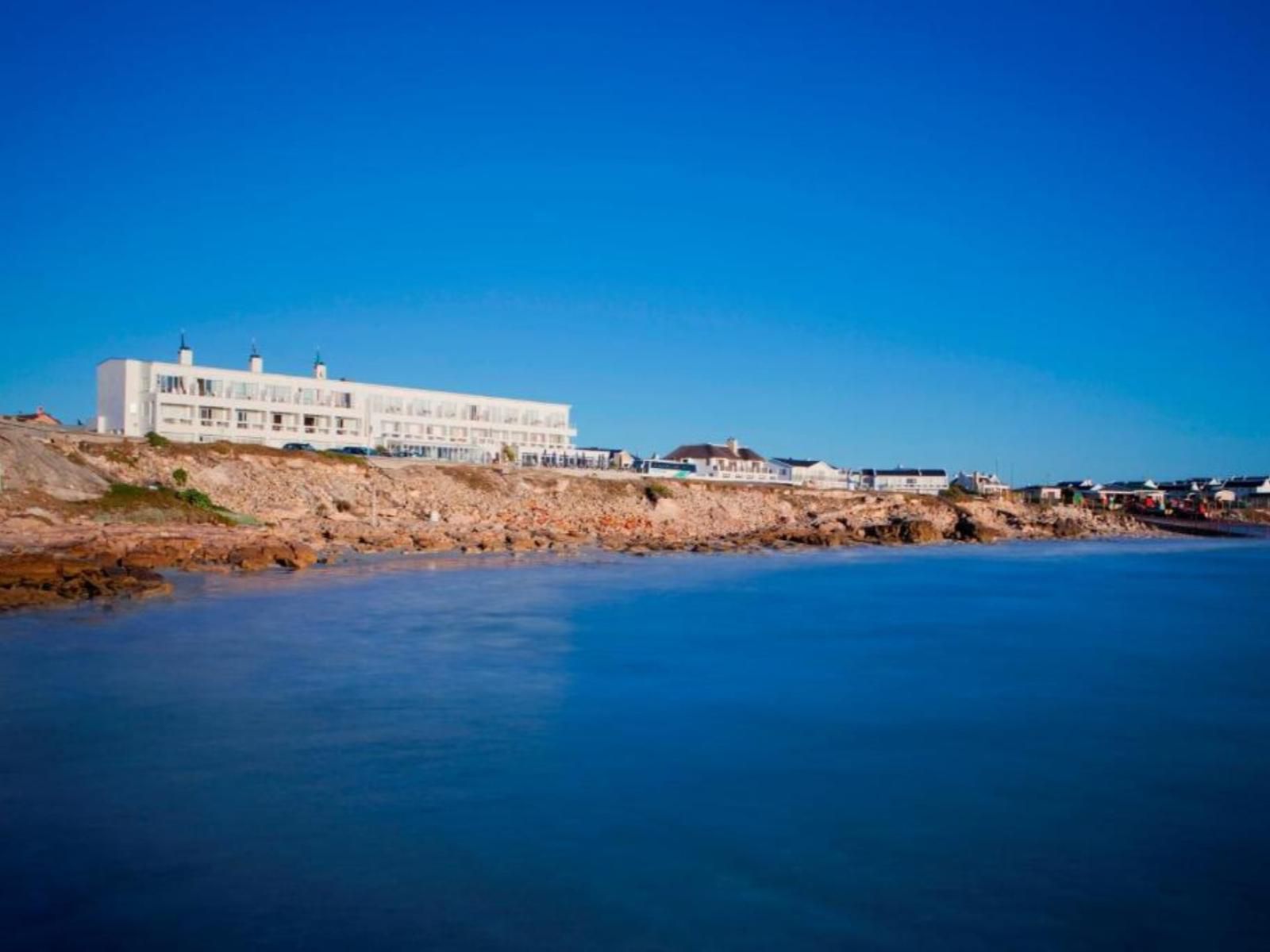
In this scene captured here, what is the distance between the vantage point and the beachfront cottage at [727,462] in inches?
3425

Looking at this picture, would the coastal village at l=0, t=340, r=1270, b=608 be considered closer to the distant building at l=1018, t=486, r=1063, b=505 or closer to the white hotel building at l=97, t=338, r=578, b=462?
the white hotel building at l=97, t=338, r=578, b=462

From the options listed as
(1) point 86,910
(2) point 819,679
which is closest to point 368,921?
(1) point 86,910

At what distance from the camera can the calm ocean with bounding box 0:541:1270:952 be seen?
6.50 meters

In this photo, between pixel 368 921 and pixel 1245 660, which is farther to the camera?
pixel 1245 660

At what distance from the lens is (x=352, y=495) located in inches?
1785

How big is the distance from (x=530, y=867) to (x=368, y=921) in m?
1.35

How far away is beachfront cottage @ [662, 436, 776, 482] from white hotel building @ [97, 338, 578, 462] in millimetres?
15928

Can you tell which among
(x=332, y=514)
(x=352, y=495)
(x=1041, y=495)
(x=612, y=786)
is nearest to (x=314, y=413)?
(x=352, y=495)

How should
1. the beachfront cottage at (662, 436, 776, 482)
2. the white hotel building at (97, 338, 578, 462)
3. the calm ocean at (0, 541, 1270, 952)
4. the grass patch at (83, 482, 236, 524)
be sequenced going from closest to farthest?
the calm ocean at (0, 541, 1270, 952) → the grass patch at (83, 482, 236, 524) → the white hotel building at (97, 338, 578, 462) → the beachfront cottage at (662, 436, 776, 482)

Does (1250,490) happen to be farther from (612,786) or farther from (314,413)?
(612,786)

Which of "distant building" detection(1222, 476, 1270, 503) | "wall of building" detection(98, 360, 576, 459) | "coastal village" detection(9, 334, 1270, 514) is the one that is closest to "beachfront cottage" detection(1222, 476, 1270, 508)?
"distant building" detection(1222, 476, 1270, 503)

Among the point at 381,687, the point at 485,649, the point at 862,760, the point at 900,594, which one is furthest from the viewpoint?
the point at 900,594

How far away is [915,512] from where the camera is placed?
6588cm

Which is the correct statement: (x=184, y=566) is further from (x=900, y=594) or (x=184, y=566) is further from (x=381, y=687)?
(x=900, y=594)
